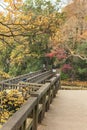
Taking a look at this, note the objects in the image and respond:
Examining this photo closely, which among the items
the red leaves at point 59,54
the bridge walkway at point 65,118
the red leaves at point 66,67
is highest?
the red leaves at point 59,54

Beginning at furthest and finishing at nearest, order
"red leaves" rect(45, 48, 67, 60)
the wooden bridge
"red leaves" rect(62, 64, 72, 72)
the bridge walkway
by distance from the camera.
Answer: "red leaves" rect(62, 64, 72, 72)
"red leaves" rect(45, 48, 67, 60)
the bridge walkway
the wooden bridge

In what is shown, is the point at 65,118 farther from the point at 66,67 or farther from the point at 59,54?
the point at 66,67

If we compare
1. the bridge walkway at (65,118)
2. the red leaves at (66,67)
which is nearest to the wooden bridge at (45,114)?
the bridge walkway at (65,118)

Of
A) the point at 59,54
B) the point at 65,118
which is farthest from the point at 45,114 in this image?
the point at 59,54

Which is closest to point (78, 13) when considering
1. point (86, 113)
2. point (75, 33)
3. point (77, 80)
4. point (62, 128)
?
point (75, 33)

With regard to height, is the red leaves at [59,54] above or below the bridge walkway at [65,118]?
above

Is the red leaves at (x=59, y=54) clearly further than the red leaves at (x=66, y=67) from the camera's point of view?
No

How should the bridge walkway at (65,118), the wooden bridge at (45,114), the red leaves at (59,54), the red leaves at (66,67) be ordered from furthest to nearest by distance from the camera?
the red leaves at (66,67) < the red leaves at (59,54) < the bridge walkway at (65,118) < the wooden bridge at (45,114)

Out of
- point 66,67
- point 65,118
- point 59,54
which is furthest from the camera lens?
point 66,67

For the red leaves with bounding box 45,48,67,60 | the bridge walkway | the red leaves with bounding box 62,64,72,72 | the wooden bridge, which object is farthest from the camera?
the red leaves with bounding box 62,64,72,72

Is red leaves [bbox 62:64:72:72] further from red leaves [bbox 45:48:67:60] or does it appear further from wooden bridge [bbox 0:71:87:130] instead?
wooden bridge [bbox 0:71:87:130]

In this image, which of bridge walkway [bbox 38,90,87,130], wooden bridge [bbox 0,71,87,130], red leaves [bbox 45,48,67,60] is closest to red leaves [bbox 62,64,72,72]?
red leaves [bbox 45,48,67,60]

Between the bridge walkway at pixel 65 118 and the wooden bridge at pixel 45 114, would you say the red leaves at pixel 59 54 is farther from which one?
the bridge walkway at pixel 65 118

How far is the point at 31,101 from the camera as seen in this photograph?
151 inches
